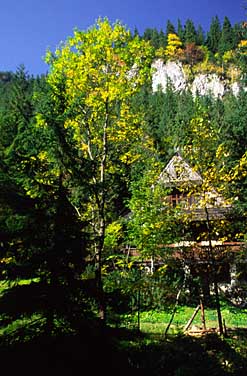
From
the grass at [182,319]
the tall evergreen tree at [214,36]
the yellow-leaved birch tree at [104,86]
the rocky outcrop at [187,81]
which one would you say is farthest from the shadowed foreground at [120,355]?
the tall evergreen tree at [214,36]

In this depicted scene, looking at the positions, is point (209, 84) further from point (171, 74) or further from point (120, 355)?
point (120, 355)

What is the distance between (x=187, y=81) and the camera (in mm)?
129875

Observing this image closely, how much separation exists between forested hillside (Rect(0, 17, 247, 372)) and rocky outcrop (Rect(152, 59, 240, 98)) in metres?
111

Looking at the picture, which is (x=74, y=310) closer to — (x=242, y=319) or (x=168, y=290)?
(x=168, y=290)

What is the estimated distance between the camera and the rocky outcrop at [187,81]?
4845 inches

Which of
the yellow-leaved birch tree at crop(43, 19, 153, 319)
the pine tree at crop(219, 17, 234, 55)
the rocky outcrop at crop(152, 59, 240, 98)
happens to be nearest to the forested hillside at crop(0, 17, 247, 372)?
the yellow-leaved birch tree at crop(43, 19, 153, 319)

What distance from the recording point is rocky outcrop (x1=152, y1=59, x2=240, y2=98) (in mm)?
123062

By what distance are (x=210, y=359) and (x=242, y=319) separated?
8.14 m

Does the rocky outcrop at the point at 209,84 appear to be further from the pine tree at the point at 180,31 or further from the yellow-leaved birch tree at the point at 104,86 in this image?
the yellow-leaved birch tree at the point at 104,86

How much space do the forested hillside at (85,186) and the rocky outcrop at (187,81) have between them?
111 m

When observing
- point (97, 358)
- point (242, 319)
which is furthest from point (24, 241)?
point (242, 319)

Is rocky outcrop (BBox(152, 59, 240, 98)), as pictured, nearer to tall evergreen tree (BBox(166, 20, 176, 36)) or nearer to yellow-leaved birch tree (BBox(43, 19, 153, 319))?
tall evergreen tree (BBox(166, 20, 176, 36))

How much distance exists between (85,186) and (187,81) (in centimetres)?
13187

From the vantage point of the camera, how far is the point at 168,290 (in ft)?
43.1
